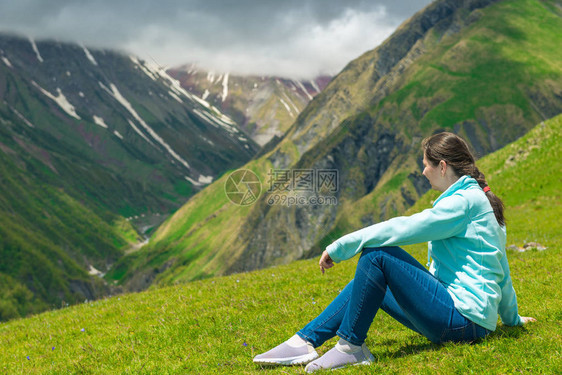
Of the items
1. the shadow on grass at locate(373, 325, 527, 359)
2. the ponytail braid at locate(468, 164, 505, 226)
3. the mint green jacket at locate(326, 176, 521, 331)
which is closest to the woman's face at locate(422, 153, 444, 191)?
the mint green jacket at locate(326, 176, 521, 331)

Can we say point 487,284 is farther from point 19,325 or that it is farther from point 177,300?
point 19,325

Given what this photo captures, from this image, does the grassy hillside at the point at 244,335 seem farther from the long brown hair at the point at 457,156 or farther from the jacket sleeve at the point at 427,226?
the long brown hair at the point at 457,156

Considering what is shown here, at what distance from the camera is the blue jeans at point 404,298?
7098 millimetres

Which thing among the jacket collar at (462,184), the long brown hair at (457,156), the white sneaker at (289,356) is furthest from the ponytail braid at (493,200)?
the white sneaker at (289,356)

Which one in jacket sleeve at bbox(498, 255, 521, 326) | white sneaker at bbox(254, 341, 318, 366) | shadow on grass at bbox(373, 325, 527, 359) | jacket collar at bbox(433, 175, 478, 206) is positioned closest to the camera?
jacket collar at bbox(433, 175, 478, 206)

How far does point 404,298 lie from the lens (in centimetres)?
723

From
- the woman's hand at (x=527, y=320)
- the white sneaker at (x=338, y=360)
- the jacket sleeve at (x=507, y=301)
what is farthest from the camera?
the woman's hand at (x=527, y=320)

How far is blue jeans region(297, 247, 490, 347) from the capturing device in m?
7.10

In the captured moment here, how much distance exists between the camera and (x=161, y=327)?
38.0 feet

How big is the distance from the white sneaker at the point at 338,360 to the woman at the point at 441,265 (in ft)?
0.05

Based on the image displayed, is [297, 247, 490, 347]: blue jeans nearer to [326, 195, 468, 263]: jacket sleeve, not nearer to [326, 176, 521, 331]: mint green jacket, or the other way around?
[326, 176, 521, 331]: mint green jacket

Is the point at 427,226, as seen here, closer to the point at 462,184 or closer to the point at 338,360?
the point at 462,184

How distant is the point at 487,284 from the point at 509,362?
1.17 m

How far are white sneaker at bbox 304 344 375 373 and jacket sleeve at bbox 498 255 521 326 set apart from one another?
245 cm
